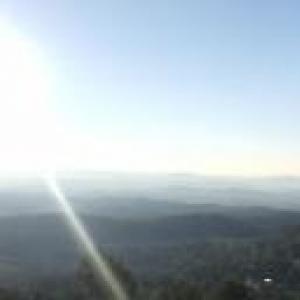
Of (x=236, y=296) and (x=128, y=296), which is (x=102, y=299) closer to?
(x=128, y=296)

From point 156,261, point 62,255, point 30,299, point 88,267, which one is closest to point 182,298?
point 88,267

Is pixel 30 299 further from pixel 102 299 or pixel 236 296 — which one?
pixel 236 296

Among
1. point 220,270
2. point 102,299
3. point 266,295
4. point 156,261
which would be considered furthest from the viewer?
point 156,261

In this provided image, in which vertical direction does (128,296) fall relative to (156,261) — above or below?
below

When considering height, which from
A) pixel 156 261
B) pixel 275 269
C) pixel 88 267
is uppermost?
pixel 156 261

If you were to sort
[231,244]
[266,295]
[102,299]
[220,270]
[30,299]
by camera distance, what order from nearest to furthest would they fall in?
1. [102,299]
2. [30,299]
3. [266,295]
4. [220,270]
5. [231,244]

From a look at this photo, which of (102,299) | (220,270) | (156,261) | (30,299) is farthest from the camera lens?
(156,261)

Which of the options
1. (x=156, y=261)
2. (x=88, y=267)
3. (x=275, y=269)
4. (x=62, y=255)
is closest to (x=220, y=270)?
(x=275, y=269)

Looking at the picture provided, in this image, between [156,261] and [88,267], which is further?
[156,261]

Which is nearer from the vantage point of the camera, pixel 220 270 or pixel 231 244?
pixel 220 270
